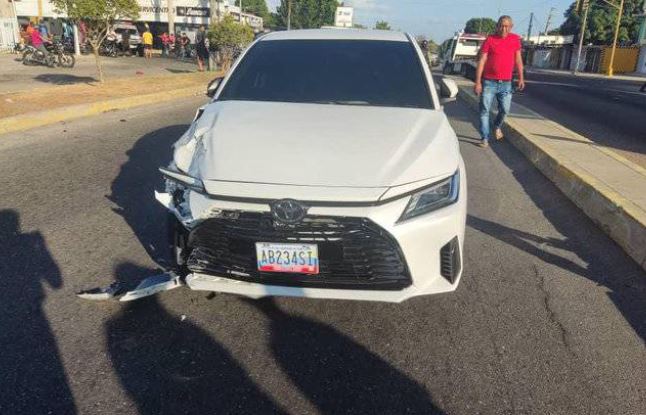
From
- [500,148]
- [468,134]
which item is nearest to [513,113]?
[468,134]

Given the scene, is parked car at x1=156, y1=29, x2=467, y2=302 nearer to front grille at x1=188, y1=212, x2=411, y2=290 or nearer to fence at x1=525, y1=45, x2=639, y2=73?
front grille at x1=188, y1=212, x2=411, y2=290

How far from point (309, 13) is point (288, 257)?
98130 mm

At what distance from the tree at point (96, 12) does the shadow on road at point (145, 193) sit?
6.65 metres

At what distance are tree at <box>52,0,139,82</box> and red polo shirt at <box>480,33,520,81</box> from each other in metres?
9.68

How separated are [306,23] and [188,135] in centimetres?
9615

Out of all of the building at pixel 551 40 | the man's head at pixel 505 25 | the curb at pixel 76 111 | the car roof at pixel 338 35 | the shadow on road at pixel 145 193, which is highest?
the building at pixel 551 40

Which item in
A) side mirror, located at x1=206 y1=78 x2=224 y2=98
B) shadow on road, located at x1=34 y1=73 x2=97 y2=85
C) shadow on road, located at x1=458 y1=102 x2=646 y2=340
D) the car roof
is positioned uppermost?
the car roof

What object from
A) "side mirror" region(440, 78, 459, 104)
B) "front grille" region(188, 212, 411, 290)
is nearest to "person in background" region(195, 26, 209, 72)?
"side mirror" region(440, 78, 459, 104)

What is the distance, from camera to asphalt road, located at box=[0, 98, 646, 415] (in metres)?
2.42

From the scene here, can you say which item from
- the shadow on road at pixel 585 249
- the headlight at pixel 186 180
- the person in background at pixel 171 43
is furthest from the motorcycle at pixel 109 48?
the headlight at pixel 186 180

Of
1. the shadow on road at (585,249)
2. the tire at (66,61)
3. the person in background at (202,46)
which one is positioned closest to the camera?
the shadow on road at (585,249)

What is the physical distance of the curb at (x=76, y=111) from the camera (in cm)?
870

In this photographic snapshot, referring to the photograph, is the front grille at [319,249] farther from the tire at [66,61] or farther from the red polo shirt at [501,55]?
the tire at [66,61]

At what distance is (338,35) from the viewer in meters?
4.69
